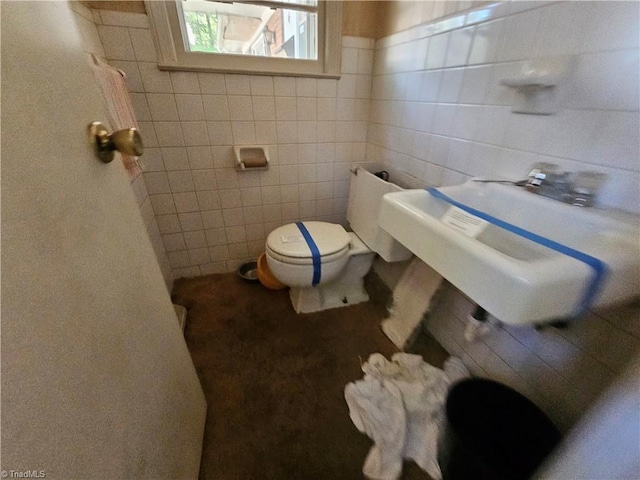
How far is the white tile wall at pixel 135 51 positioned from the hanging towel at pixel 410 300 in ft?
3.54

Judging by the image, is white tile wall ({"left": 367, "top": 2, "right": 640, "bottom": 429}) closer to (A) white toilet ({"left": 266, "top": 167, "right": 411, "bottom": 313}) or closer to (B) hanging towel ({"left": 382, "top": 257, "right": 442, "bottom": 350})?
(B) hanging towel ({"left": 382, "top": 257, "right": 442, "bottom": 350})

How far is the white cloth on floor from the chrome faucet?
745mm

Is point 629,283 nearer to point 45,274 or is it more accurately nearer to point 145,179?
point 45,274

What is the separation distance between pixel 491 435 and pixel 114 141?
3.78ft

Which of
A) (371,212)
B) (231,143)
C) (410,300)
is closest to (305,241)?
(371,212)

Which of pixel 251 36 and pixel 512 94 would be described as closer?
pixel 512 94

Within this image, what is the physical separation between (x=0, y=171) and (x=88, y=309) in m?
0.21

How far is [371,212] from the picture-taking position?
135 centimetres

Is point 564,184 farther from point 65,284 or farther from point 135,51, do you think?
point 135,51

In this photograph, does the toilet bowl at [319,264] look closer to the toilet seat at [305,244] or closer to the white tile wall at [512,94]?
the toilet seat at [305,244]

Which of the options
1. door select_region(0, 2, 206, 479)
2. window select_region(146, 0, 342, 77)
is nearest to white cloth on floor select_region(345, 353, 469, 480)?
door select_region(0, 2, 206, 479)

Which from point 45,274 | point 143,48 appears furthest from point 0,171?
point 143,48

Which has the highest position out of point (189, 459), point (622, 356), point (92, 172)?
point (92, 172)

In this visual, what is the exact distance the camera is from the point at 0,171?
0.28 m
